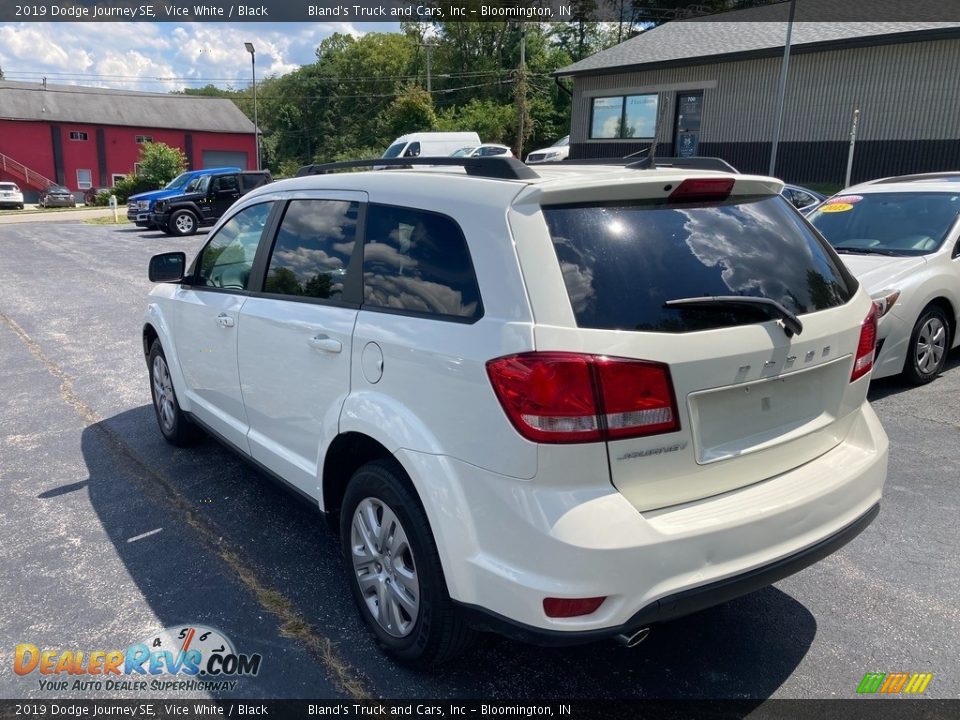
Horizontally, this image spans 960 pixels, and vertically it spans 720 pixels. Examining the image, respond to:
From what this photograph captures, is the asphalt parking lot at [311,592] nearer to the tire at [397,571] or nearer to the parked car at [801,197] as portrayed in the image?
the tire at [397,571]

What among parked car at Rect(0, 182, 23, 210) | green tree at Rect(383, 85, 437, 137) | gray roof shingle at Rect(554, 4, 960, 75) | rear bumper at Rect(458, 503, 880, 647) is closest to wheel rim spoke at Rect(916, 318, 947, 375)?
rear bumper at Rect(458, 503, 880, 647)

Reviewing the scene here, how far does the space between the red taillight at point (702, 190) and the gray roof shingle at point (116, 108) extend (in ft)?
201

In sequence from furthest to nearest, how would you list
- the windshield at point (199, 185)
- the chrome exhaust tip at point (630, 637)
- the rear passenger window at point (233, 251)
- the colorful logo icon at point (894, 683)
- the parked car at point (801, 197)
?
the windshield at point (199, 185) → the parked car at point (801, 197) → the rear passenger window at point (233, 251) → the colorful logo icon at point (894, 683) → the chrome exhaust tip at point (630, 637)

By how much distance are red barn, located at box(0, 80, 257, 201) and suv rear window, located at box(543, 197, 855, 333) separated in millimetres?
58424

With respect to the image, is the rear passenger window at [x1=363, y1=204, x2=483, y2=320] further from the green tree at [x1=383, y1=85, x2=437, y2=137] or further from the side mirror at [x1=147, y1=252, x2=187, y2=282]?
the green tree at [x1=383, y1=85, x2=437, y2=137]

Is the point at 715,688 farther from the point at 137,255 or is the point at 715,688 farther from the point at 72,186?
the point at 72,186

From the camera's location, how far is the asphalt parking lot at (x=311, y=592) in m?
2.80

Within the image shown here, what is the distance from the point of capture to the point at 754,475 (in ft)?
8.38

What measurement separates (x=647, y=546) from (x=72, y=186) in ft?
203

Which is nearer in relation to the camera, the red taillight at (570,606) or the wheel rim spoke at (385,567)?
the red taillight at (570,606)

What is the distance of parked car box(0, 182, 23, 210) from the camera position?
42.1 meters

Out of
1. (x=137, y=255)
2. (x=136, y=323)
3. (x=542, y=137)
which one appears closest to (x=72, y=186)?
(x=542, y=137)

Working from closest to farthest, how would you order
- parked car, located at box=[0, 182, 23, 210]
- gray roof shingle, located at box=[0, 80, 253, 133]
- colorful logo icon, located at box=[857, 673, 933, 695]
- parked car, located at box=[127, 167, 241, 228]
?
colorful logo icon, located at box=[857, 673, 933, 695], parked car, located at box=[127, 167, 241, 228], parked car, located at box=[0, 182, 23, 210], gray roof shingle, located at box=[0, 80, 253, 133]

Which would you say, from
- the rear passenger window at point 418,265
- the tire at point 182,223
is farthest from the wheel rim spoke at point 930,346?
the tire at point 182,223
